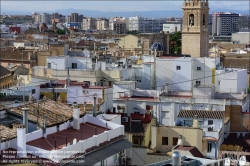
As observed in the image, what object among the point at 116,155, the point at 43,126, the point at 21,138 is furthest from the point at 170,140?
the point at 21,138

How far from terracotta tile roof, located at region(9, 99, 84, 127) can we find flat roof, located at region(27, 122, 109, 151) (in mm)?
389

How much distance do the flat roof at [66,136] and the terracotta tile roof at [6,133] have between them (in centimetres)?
54

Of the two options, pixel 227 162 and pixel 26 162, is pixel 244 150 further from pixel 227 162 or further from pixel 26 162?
pixel 26 162

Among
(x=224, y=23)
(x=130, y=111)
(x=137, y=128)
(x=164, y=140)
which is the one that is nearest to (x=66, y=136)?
(x=137, y=128)

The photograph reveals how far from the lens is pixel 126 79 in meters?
35.4

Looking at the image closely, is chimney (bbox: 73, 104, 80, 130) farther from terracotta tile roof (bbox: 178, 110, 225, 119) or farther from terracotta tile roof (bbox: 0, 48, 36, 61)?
terracotta tile roof (bbox: 0, 48, 36, 61)

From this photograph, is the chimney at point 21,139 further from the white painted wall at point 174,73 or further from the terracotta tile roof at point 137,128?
the white painted wall at point 174,73

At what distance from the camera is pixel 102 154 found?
17.3 m

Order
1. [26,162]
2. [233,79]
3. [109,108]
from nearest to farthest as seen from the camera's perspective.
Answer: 1. [26,162]
2. [109,108]
3. [233,79]

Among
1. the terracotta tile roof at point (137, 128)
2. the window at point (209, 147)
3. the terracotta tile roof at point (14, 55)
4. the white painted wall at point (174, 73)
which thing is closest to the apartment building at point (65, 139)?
the terracotta tile roof at point (137, 128)

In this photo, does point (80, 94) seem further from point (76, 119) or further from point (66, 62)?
point (76, 119)

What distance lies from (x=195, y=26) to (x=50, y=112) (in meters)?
30.9

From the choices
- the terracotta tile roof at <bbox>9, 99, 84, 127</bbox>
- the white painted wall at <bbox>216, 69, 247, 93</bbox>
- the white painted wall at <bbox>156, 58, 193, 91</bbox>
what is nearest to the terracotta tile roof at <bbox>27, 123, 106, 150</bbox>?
the terracotta tile roof at <bbox>9, 99, 84, 127</bbox>

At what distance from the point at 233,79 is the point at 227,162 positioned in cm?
1806
